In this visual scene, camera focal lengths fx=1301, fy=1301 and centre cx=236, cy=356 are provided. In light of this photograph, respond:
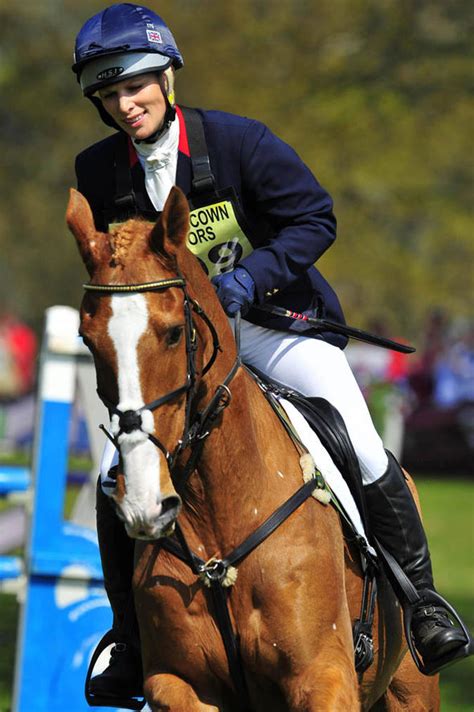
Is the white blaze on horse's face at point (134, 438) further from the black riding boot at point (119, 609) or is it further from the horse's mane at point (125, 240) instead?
the black riding boot at point (119, 609)

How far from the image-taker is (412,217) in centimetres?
2773

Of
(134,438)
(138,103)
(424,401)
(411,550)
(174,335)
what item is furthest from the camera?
(424,401)

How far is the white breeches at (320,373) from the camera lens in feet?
17.0

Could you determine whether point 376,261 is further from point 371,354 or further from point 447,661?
point 447,661

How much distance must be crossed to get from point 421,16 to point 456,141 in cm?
821

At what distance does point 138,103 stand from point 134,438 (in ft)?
4.71

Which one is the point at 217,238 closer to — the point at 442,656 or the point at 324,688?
the point at 324,688

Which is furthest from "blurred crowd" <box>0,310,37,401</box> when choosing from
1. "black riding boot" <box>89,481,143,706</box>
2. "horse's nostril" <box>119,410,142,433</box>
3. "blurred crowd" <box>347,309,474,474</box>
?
"horse's nostril" <box>119,410,142,433</box>

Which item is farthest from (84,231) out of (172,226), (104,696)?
(104,696)

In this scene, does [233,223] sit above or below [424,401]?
above

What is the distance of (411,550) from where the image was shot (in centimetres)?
526

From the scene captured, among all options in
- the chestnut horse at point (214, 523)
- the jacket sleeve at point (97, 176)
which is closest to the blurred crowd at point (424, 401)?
the jacket sleeve at point (97, 176)

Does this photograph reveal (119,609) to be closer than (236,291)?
No

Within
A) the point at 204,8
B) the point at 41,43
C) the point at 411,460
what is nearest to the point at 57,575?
the point at 411,460
